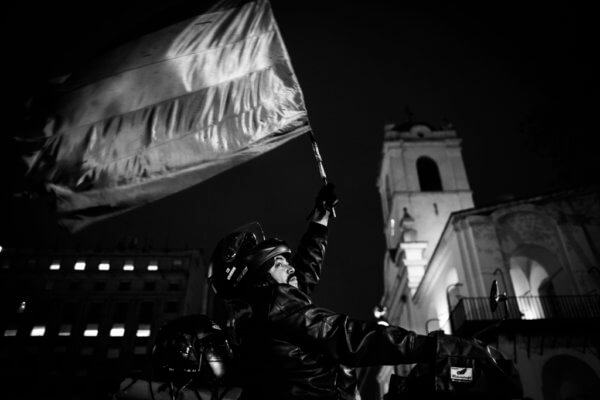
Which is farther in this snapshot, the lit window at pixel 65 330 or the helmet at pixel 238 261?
the lit window at pixel 65 330

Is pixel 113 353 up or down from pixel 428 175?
down

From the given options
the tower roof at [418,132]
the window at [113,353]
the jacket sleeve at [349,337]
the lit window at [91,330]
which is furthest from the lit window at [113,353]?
the jacket sleeve at [349,337]

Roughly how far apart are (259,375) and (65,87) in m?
4.67

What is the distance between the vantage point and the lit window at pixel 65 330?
5291cm

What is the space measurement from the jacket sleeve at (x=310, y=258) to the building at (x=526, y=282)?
20.8 ft

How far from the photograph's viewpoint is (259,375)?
308 cm

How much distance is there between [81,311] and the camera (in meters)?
54.4

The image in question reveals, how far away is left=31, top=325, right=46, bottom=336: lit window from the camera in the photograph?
52594 mm

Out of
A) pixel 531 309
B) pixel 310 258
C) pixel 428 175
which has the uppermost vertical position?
pixel 428 175

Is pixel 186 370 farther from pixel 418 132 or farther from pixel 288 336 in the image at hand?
pixel 418 132

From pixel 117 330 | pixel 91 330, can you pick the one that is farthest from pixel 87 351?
pixel 117 330

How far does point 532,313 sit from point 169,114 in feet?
67.7

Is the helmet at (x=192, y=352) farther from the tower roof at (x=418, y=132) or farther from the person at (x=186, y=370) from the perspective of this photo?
the tower roof at (x=418, y=132)

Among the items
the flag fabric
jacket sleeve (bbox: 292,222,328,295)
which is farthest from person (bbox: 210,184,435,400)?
the flag fabric
